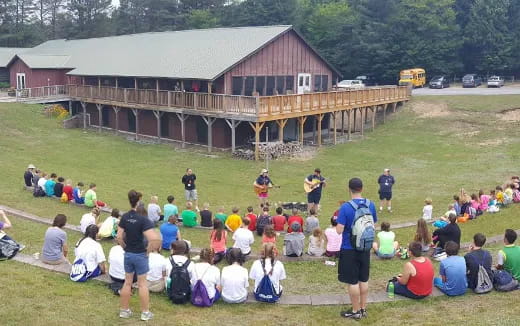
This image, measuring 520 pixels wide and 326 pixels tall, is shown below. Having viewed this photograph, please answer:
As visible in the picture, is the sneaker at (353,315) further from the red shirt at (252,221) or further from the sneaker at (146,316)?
the red shirt at (252,221)

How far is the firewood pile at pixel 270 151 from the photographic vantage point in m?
28.4

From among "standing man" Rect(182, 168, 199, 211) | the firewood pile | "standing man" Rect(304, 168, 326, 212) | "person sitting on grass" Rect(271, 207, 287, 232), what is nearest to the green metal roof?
the firewood pile

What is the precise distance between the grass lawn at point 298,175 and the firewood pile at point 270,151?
3.05 ft

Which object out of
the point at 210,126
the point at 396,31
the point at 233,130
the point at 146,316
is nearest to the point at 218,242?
the point at 146,316

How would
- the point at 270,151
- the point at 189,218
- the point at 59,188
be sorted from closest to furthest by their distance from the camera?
the point at 189,218 < the point at 59,188 < the point at 270,151

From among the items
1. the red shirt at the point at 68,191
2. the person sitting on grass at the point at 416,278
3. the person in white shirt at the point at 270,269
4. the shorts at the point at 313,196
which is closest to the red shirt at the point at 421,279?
the person sitting on grass at the point at 416,278


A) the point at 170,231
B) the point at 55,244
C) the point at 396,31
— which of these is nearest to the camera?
the point at 55,244

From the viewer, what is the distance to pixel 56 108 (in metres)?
38.5

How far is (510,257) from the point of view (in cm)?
891

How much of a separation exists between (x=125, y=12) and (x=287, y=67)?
194 ft

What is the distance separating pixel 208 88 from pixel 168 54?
26.5 ft

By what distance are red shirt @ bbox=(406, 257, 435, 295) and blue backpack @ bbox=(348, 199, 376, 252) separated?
159 cm

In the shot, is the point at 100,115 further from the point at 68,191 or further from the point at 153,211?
the point at 153,211

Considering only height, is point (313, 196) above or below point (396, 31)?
below
